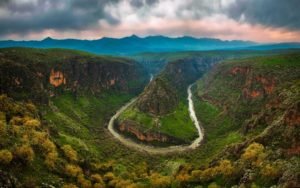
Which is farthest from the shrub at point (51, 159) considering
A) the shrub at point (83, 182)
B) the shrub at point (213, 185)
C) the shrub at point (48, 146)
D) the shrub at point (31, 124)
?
the shrub at point (213, 185)

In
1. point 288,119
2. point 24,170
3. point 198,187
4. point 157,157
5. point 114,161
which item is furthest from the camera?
point 157,157

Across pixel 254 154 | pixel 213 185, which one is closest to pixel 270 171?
pixel 213 185

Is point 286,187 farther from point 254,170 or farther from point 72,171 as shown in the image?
point 72,171

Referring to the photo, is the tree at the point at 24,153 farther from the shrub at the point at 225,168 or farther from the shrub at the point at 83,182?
the shrub at the point at 225,168

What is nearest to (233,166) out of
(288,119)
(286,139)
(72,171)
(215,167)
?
(215,167)

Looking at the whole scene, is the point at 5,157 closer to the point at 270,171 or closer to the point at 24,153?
the point at 24,153

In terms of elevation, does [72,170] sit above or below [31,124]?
below
